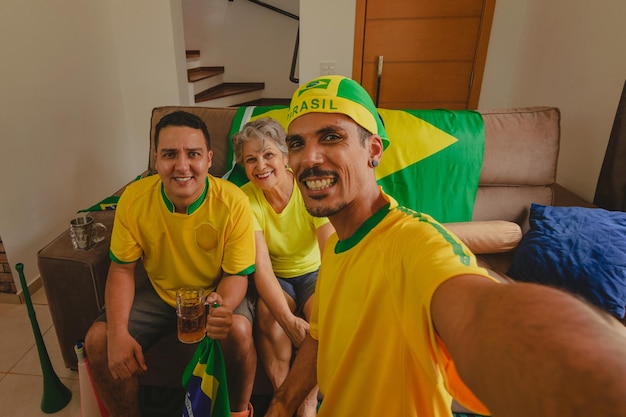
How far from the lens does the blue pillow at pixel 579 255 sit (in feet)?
4.24

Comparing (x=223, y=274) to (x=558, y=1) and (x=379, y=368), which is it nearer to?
(x=379, y=368)

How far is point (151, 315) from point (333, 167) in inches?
38.1

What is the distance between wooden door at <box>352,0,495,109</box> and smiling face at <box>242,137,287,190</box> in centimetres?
159

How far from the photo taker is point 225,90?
4410mm

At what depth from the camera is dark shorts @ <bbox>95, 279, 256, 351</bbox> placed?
4.20ft

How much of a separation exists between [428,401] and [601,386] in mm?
400

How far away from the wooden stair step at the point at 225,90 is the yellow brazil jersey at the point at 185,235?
8.21 feet

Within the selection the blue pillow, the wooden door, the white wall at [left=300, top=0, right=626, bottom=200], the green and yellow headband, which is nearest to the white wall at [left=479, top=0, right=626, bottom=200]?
the white wall at [left=300, top=0, right=626, bottom=200]

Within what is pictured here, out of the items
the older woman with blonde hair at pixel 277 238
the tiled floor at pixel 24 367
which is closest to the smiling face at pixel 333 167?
the older woman with blonde hair at pixel 277 238

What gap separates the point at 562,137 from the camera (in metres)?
2.20

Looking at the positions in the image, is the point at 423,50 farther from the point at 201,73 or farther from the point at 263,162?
the point at 201,73

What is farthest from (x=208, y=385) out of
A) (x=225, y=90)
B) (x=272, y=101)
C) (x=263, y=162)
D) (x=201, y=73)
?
(x=272, y=101)

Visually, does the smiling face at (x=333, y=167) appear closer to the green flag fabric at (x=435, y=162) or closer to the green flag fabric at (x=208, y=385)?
the green flag fabric at (x=208, y=385)

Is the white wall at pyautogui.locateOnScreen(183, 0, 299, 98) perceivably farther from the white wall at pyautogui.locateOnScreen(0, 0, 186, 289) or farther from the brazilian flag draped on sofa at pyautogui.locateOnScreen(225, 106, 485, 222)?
the brazilian flag draped on sofa at pyautogui.locateOnScreen(225, 106, 485, 222)
